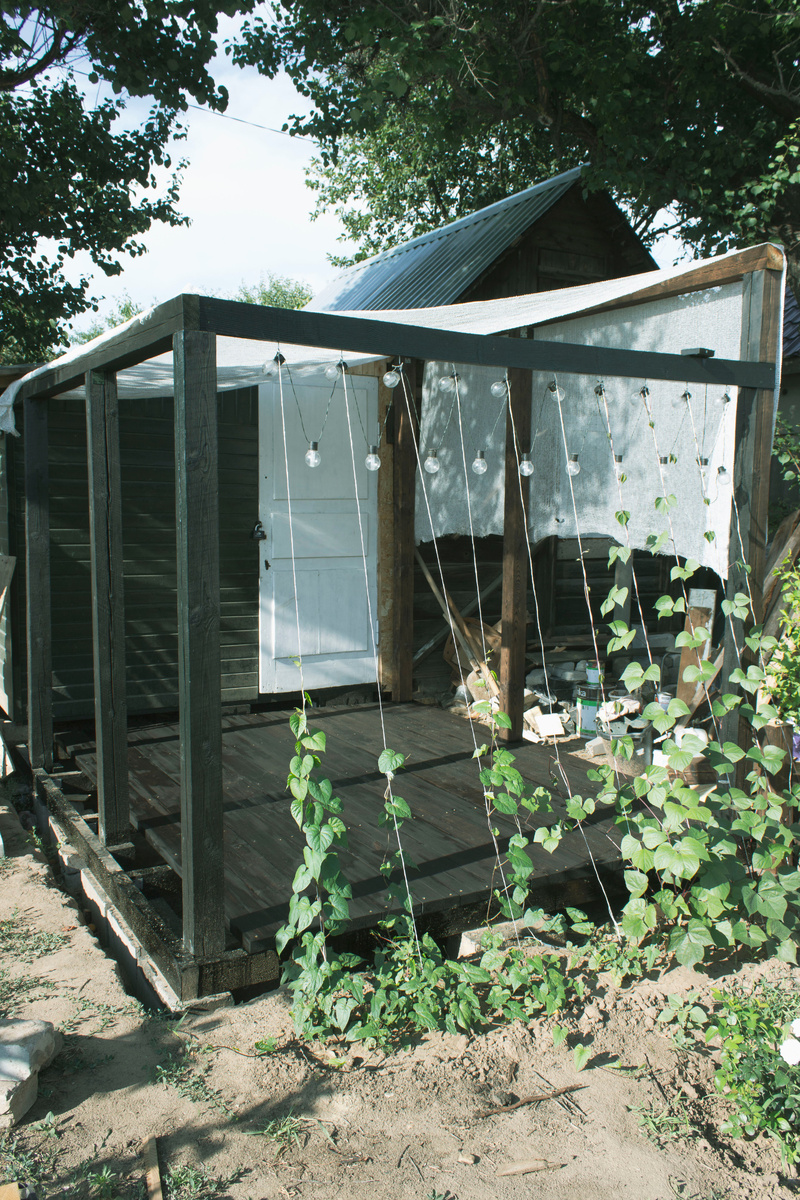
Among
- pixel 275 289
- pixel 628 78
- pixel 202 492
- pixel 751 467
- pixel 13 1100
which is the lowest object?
pixel 13 1100

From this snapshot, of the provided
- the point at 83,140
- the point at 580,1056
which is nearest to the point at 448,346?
the point at 580,1056

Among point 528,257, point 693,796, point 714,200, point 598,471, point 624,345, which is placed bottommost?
point 693,796

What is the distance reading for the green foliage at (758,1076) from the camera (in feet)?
6.66

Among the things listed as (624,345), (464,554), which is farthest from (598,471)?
(464,554)

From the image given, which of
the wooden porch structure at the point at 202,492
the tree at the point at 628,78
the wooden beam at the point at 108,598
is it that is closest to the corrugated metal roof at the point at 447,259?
the tree at the point at 628,78

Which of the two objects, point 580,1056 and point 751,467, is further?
point 751,467

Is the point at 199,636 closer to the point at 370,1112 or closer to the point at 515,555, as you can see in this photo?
the point at 370,1112

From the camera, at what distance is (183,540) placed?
246 centimetres

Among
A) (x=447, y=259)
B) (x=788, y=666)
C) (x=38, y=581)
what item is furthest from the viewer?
(x=447, y=259)

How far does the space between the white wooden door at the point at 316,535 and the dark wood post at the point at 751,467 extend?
2758mm

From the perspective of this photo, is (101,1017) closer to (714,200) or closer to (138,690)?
(138,690)

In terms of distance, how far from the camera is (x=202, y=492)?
96.1 inches

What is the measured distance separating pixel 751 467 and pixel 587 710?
6.82 ft

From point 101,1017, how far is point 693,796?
1.93 metres
